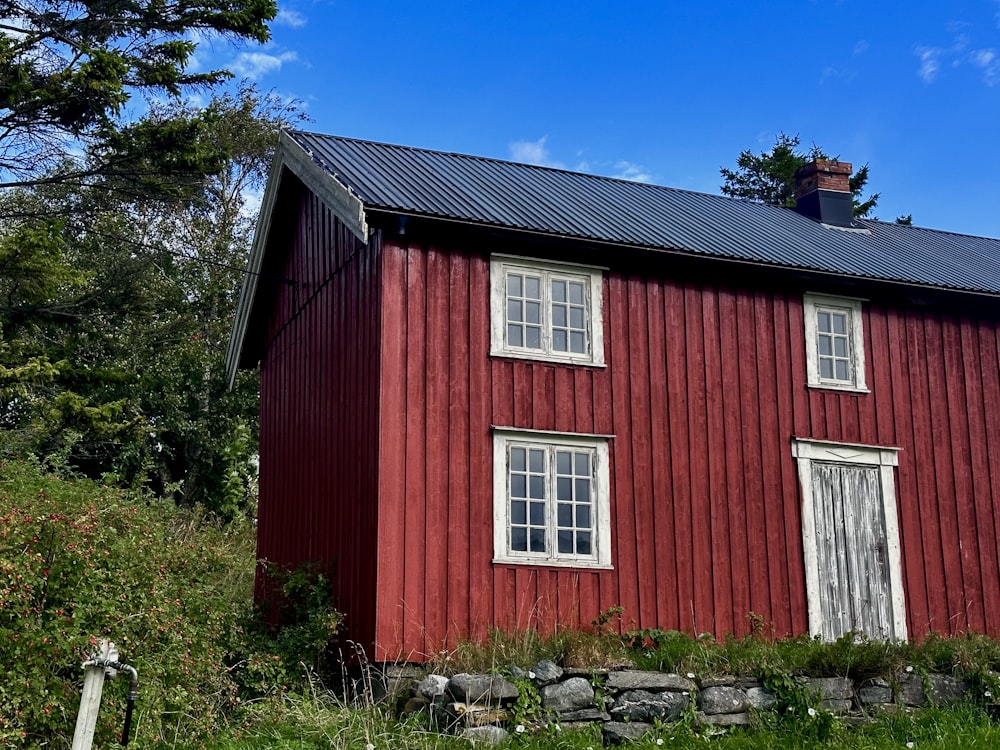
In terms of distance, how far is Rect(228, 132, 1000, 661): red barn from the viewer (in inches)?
534

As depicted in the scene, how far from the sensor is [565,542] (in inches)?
550

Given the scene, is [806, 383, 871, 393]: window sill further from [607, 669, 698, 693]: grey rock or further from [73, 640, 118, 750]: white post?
[73, 640, 118, 750]: white post

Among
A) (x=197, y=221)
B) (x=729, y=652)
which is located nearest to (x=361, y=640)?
(x=729, y=652)

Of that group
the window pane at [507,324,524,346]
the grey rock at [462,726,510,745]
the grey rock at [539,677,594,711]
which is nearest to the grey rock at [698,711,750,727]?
the grey rock at [539,677,594,711]

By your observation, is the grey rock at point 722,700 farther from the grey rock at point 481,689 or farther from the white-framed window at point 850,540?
the white-framed window at point 850,540

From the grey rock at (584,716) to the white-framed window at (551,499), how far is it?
7.36 ft

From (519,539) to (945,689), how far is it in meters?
4.91

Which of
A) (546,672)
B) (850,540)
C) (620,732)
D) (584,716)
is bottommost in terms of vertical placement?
(620,732)

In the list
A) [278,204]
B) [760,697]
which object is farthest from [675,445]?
[278,204]

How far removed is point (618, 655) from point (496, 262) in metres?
4.84

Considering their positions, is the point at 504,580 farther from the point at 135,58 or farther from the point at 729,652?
the point at 135,58

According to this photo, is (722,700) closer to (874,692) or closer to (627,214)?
(874,692)

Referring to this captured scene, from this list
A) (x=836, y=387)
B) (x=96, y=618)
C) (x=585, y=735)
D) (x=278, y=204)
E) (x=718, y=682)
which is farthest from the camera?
(x=278, y=204)

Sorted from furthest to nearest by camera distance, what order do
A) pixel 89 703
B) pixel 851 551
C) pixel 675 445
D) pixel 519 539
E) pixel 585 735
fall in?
pixel 851 551 → pixel 675 445 → pixel 519 539 → pixel 585 735 → pixel 89 703
